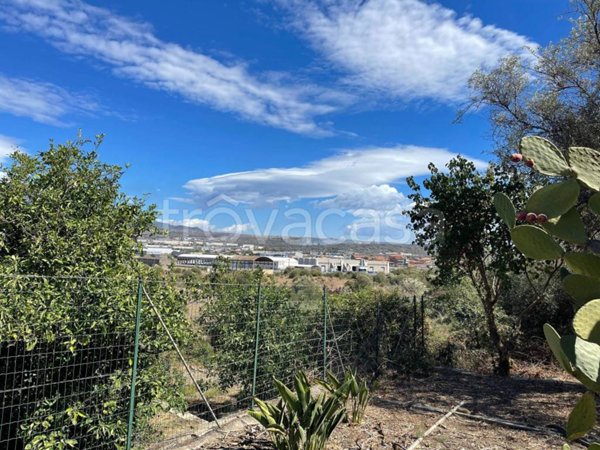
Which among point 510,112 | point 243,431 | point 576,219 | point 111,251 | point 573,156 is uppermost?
point 510,112

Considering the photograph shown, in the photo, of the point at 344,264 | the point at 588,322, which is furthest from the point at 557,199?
the point at 344,264

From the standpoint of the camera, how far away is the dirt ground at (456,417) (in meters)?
4.89

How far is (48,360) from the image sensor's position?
421 centimetres

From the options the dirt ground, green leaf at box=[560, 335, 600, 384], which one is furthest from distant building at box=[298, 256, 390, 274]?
green leaf at box=[560, 335, 600, 384]

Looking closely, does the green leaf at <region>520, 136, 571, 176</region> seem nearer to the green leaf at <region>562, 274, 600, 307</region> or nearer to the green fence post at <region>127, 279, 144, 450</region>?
the green leaf at <region>562, 274, 600, 307</region>

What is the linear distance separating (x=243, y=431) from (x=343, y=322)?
167 inches

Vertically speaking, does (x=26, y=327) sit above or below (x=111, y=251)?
below

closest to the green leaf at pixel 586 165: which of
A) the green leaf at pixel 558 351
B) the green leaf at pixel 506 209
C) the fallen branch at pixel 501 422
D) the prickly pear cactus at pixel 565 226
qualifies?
the prickly pear cactus at pixel 565 226

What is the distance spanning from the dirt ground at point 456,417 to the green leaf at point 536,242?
352cm

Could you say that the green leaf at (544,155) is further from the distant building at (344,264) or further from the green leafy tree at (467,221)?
the distant building at (344,264)

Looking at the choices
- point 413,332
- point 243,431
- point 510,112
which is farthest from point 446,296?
point 243,431

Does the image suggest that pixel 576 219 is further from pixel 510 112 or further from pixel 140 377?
pixel 510 112

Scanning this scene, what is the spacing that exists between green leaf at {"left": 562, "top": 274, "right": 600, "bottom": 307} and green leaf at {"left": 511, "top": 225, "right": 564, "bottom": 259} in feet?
0.62

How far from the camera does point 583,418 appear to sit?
197 centimetres
